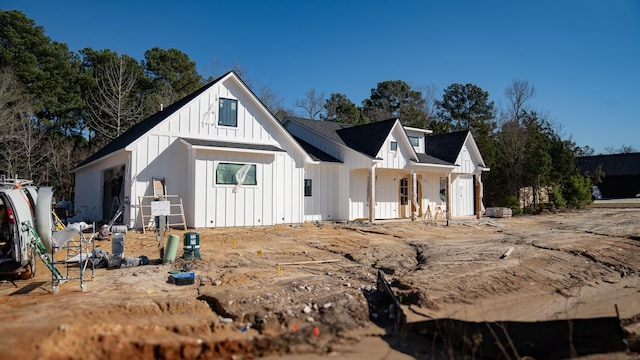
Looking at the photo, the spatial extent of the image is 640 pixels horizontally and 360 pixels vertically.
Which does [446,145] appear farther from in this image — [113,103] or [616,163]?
[616,163]

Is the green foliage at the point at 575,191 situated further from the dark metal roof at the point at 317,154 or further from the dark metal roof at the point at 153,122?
the dark metal roof at the point at 153,122

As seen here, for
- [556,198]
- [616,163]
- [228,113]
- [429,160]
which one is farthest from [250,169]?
[616,163]

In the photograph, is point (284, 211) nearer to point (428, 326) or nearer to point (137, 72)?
point (428, 326)

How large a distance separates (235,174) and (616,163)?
46336 mm

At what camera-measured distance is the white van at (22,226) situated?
7.09m

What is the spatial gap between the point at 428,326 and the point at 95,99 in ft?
103

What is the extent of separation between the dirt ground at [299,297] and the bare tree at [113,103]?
19.2 m

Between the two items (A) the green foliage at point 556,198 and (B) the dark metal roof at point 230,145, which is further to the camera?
(A) the green foliage at point 556,198

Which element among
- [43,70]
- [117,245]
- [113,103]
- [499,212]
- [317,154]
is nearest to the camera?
[117,245]

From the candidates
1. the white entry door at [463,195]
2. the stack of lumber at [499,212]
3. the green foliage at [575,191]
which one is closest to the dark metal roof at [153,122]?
the white entry door at [463,195]

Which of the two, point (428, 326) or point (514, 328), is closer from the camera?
point (514, 328)

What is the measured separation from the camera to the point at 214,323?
19.2 feet

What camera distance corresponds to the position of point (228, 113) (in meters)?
16.9

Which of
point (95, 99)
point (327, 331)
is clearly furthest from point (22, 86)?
point (327, 331)
